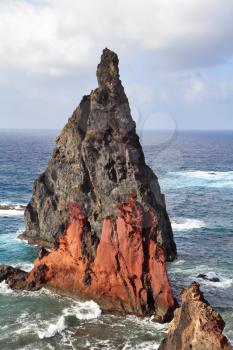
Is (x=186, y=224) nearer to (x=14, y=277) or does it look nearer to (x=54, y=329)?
(x=14, y=277)

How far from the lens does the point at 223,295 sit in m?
51.8

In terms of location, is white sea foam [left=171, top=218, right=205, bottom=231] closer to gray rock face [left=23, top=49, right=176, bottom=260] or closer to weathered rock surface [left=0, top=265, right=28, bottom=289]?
gray rock face [left=23, top=49, right=176, bottom=260]

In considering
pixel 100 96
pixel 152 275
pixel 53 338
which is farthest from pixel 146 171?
pixel 53 338

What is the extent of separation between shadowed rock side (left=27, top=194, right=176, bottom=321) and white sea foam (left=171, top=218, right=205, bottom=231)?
27840 mm

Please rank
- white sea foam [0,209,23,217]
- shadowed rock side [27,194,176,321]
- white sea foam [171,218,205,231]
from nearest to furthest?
shadowed rock side [27,194,176,321], white sea foam [171,218,205,231], white sea foam [0,209,23,217]

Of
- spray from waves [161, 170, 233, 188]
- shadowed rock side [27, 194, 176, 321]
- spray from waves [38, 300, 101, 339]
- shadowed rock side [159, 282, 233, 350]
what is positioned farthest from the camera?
spray from waves [161, 170, 233, 188]

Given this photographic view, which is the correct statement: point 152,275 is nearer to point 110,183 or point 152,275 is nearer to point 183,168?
point 110,183

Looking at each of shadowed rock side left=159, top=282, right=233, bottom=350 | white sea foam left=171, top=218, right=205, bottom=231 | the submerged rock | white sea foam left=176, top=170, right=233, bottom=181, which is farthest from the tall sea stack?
white sea foam left=176, top=170, right=233, bottom=181

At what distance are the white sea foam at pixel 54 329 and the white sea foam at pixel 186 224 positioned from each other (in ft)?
116

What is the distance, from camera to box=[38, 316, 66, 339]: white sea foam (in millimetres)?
42844

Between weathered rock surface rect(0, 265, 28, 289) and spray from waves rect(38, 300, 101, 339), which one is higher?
weathered rock surface rect(0, 265, 28, 289)

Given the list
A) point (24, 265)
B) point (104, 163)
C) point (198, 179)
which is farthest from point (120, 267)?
point (198, 179)

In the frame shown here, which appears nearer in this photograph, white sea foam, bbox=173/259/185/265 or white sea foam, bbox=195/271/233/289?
white sea foam, bbox=195/271/233/289

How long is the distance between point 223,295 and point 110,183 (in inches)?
656
